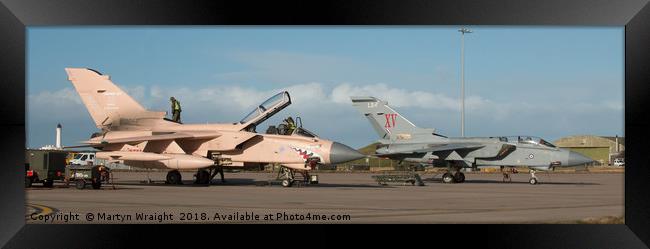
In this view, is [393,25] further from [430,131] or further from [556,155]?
[430,131]

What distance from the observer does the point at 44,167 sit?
23.1m

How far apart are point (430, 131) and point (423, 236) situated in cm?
2332

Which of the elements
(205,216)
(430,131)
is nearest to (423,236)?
(205,216)

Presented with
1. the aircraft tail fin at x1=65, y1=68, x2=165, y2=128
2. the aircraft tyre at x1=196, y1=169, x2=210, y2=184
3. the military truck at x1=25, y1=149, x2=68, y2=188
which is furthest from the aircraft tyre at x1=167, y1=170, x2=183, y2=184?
the military truck at x1=25, y1=149, x2=68, y2=188

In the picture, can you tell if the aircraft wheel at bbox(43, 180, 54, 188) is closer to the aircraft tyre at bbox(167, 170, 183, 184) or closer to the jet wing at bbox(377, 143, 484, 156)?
the aircraft tyre at bbox(167, 170, 183, 184)

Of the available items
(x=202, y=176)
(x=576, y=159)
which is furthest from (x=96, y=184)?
(x=576, y=159)

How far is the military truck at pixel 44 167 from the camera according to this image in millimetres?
23031

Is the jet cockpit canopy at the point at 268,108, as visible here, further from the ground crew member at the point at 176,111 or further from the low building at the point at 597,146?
the low building at the point at 597,146

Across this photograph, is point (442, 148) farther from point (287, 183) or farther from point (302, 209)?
point (302, 209)

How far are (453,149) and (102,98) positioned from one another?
13.9 metres

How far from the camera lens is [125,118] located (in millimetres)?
25359

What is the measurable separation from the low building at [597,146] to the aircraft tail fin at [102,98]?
5267 centimetres

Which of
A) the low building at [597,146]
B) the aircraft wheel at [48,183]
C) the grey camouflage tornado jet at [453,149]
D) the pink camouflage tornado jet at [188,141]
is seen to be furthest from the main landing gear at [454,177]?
the low building at [597,146]

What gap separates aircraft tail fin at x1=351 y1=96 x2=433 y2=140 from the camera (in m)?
32.7
